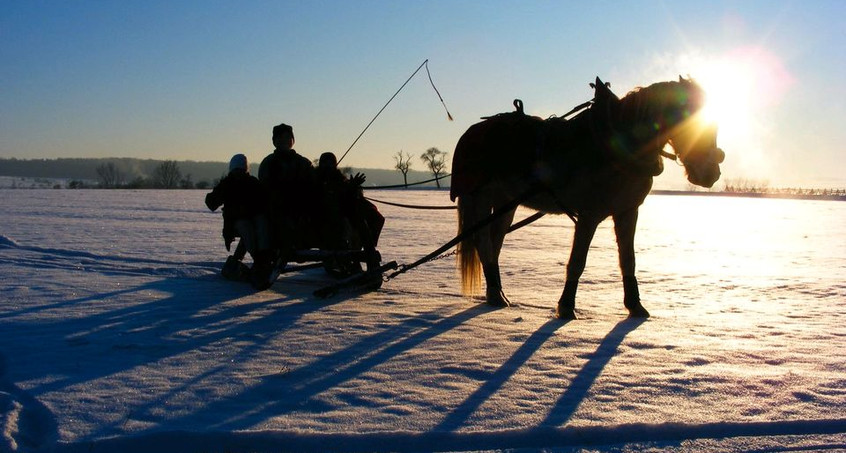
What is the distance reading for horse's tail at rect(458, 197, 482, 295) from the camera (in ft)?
21.3

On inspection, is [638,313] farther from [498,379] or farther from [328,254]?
[328,254]

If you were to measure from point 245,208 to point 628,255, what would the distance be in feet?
12.0

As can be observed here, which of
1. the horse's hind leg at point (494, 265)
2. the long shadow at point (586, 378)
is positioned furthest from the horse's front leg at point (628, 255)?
the horse's hind leg at point (494, 265)

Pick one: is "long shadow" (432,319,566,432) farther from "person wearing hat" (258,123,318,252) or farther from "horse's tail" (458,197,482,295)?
"person wearing hat" (258,123,318,252)

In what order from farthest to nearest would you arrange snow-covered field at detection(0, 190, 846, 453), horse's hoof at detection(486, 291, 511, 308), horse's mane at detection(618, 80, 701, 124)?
1. horse's hoof at detection(486, 291, 511, 308)
2. horse's mane at detection(618, 80, 701, 124)
3. snow-covered field at detection(0, 190, 846, 453)

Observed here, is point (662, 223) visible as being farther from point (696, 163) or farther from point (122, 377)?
point (122, 377)

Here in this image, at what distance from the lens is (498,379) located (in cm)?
365

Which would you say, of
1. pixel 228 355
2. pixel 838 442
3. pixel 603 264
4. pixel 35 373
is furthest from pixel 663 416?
pixel 603 264

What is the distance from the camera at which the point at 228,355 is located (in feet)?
13.4

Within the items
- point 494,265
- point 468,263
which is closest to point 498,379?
point 494,265

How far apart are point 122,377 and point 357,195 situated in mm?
3635

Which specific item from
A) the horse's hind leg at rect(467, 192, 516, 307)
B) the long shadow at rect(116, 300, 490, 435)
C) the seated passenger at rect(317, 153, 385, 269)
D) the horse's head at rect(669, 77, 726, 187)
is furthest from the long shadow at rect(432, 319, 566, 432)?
the seated passenger at rect(317, 153, 385, 269)

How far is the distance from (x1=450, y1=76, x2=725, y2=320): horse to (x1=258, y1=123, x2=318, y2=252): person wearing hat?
1.42m

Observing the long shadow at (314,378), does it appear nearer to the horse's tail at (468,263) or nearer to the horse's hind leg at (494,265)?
the horse's hind leg at (494,265)
